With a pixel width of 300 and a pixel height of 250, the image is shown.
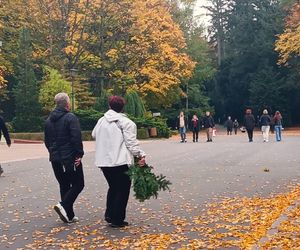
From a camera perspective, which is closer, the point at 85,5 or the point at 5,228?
the point at 5,228

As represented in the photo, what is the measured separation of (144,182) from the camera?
7.43 m

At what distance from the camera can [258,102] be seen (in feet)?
210

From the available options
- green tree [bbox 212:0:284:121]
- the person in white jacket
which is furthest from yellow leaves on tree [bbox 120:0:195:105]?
the person in white jacket

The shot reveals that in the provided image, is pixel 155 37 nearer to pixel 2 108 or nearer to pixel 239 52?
pixel 2 108

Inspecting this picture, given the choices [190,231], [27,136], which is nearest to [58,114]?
[190,231]

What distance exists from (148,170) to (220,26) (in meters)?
79.3

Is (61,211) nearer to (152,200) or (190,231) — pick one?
(190,231)

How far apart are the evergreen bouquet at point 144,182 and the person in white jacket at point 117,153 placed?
4.5 inches

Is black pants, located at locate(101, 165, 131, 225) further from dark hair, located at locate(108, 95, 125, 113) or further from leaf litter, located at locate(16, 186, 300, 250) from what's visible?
dark hair, located at locate(108, 95, 125, 113)

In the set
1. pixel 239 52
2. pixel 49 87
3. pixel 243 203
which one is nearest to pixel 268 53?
pixel 239 52

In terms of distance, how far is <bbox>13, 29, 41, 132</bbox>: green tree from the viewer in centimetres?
4334

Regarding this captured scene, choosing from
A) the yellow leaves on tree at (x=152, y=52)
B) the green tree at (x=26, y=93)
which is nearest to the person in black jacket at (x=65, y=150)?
the green tree at (x=26, y=93)

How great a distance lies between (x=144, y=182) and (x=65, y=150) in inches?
48.9

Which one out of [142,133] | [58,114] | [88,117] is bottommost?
[142,133]
